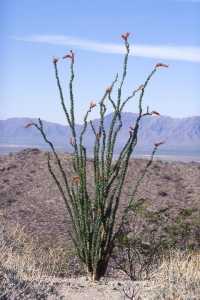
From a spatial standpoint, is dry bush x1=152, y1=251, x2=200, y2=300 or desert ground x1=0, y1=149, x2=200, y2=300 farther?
desert ground x1=0, y1=149, x2=200, y2=300

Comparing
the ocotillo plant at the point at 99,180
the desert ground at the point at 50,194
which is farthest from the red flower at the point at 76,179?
the desert ground at the point at 50,194

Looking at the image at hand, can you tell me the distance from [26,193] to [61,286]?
383 inches

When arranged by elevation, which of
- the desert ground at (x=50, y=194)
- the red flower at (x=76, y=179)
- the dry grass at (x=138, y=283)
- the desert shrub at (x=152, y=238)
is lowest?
the desert ground at (x=50, y=194)

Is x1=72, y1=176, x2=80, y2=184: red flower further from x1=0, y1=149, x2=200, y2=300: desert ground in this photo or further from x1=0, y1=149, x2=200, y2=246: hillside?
x1=0, y1=149, x2=200, y2=246: hillside

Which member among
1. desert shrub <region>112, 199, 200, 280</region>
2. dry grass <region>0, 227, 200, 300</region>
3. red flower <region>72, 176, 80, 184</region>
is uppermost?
red flower <region>72, 176, 80, 184</region>

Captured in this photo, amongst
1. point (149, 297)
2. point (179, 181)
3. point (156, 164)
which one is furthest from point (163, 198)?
point (149, 297)

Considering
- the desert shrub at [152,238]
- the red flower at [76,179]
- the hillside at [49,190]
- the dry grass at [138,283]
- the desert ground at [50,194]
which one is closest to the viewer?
the dry grass at [138,283]

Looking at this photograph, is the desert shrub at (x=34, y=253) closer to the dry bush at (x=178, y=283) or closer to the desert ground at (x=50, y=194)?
the desert ground at (x=50, y=194)

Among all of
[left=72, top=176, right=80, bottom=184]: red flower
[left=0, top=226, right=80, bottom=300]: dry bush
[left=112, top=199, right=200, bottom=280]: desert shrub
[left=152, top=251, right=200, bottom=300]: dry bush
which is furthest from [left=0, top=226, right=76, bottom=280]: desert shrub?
[left=152, top=251, right=200, bottom=300]: dry bush

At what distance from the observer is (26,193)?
1834 cm

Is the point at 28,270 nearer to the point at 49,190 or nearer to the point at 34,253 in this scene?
the point at 34,253

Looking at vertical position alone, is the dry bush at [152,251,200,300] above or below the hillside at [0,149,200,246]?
above

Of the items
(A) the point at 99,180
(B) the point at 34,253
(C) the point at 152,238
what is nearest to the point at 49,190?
(B) the point at 34,253

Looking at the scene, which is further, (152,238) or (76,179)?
(152,238)
